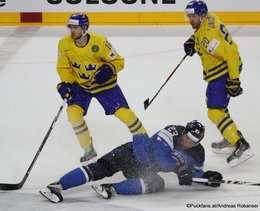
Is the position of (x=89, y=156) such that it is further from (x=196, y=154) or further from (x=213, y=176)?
(x=213, y=176)

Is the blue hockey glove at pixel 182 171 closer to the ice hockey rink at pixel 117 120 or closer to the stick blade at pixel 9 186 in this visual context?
the ice hockey rink at pixel 117 120

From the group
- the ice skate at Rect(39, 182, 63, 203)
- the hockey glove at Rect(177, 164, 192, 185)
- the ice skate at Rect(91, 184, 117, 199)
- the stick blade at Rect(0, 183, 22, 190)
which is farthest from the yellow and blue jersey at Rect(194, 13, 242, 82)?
the stick blade at Rect(0, 183, 22, 190)

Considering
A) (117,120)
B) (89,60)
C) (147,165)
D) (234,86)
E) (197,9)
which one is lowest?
(117,120)

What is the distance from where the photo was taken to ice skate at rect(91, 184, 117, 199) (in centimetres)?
466

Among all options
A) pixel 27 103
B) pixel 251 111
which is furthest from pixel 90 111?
pixel 251 111

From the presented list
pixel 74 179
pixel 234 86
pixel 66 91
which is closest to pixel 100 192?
pixel 74 179

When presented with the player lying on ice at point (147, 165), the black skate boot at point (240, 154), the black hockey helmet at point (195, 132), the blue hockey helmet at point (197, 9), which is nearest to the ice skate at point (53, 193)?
the player lying on ice at point (147, 165)

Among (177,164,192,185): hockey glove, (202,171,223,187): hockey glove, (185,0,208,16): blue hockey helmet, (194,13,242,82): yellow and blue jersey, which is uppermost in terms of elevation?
(185,0,208,16): blue hockey helmet

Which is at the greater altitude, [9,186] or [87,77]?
[87,77]

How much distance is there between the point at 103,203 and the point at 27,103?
7.53 feet

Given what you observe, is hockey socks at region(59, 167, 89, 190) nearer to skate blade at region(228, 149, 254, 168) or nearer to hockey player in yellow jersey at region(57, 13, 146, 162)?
hockey player in yellow jersey at region(57, 13, 146, 162)

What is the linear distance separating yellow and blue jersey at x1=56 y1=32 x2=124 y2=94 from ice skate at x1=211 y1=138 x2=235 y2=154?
0.86 m

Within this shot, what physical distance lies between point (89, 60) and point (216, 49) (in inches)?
33.0

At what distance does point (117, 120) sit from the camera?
6.36m
